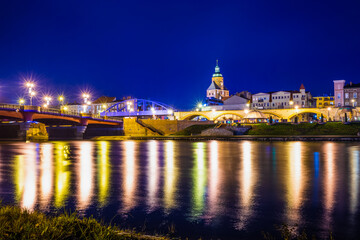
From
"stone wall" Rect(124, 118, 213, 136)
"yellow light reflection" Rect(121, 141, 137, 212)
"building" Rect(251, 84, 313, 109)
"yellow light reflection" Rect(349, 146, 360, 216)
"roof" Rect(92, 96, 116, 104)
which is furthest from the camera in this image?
"roof" Rect(92, 96, 116, 104)

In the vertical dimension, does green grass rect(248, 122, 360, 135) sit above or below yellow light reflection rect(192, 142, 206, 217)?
above

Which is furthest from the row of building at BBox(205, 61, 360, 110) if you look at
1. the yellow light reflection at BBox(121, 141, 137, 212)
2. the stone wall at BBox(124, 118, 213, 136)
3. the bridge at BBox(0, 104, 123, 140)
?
the yellow light reflection at BBox(121, 141, 137, 212)

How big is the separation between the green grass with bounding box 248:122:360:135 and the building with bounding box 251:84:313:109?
Result: 139ft

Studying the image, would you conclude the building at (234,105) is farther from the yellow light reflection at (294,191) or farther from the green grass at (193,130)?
the yellow light reflection at (294,191)

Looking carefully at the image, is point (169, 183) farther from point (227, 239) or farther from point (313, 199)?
point (227, 239)

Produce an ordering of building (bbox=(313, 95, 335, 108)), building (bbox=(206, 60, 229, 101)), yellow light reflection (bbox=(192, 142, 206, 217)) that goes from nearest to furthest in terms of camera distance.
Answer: yellow light reflection (bbox=(192, 142, 206, 217))
building (bbox=(313, 95, 335, 108))
building (bbox=(206, 60, 229, 101))

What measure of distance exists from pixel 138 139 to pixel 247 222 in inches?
2196

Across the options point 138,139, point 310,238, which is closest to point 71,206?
point 310,238

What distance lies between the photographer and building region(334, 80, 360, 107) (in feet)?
309

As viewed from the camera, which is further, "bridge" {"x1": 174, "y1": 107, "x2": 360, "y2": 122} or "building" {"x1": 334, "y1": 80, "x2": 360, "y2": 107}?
"building" {"x1": 334, "y1": 80, "x2": 360, "y2": 107}

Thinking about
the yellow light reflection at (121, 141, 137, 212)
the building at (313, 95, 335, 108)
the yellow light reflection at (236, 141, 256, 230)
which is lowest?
the yellow light reflection at (236, 141, 256, 230)

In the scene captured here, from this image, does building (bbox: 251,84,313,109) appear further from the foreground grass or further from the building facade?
the foreground grass

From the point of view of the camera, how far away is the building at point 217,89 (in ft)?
594

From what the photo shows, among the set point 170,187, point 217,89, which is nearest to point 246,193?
point 170,187
